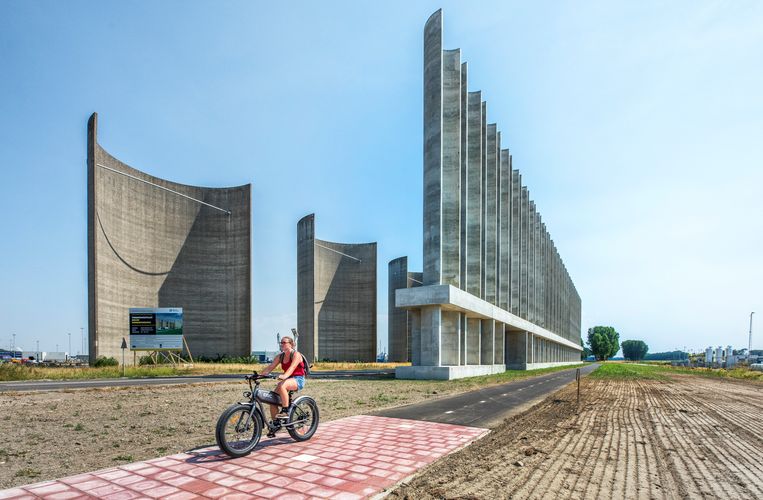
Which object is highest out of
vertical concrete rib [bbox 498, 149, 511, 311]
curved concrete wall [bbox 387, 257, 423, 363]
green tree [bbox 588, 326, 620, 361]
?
vertical concrete rib [bbox 498, 149, 511, 311]

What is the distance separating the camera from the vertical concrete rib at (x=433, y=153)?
26797 millimetres

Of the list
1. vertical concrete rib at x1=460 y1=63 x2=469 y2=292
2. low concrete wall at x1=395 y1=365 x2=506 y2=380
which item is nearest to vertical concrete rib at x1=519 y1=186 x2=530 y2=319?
vertical concrete rib at x1=460 y1=63 x2=469 y2=292

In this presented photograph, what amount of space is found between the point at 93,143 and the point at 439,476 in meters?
42.4

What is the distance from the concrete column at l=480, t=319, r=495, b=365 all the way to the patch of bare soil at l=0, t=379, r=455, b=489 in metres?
21.2

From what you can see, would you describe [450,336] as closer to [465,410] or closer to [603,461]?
[465,410]

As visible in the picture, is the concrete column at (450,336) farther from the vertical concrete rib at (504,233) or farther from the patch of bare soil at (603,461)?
the patch of bare soil at (603,461)

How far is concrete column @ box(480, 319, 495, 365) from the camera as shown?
115ft

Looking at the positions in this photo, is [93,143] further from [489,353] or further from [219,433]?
[219,433]

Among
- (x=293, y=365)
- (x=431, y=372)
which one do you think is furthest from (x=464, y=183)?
(x=293, y=365)

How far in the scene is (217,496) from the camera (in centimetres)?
468

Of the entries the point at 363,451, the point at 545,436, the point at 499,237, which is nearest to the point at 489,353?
the point at 499,237

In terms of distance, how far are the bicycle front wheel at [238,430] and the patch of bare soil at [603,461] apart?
2498 millimetres

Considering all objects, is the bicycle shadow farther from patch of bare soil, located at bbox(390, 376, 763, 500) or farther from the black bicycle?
patch of bare soil, located at bbox(390, 376, 763, 500)

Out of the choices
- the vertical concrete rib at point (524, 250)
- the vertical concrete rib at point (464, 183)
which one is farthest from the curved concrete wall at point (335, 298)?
the vertical concrete rib at point (464, 183)
